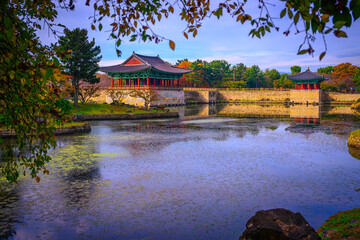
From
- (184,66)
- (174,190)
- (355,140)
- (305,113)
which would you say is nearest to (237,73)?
(184,66)

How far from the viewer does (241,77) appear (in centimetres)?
10438

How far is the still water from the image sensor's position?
8750 mm

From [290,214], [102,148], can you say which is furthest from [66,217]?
[102,148]

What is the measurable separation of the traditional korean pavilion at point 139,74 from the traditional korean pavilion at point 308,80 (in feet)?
92.3

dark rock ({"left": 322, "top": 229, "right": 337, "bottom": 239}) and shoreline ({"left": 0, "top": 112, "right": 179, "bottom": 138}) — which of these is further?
shoreline ({"left": 0, "top": 112, "right": 179, "bottom": 138})

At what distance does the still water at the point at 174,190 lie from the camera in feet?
28.7

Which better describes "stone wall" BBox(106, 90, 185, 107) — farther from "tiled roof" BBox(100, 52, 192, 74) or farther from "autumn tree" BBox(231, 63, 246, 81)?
"autumn tree" BBox(231, 63, 246, 81)

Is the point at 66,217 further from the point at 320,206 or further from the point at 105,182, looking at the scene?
the point at 320,206

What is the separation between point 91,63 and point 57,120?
129 feet

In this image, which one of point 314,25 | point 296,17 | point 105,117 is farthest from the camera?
point 105,117

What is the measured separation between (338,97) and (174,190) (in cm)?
7419

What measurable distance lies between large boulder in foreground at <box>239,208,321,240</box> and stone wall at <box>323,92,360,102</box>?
75.0 meters

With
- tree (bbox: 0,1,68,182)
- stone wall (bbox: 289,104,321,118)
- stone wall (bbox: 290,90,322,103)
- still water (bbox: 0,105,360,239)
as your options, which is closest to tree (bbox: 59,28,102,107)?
still water (bbox: 0,105,360,239)

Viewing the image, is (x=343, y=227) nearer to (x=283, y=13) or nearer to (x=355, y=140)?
(x=283, y=13)
